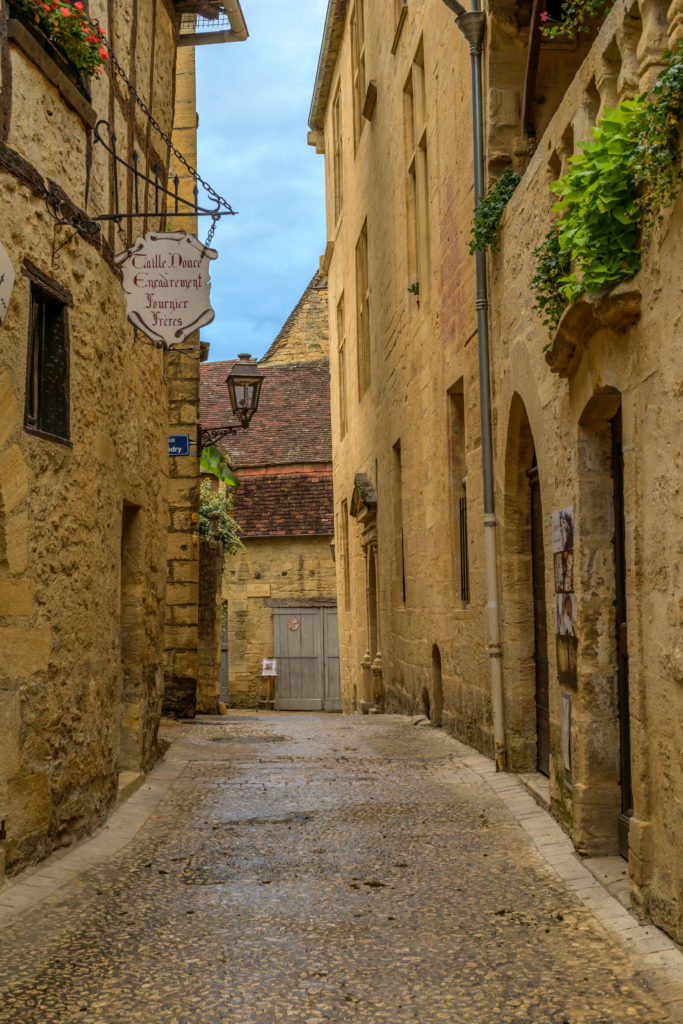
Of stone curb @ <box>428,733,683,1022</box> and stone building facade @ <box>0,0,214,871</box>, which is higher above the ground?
stone building facade @ <box>0,0,214,871</box>

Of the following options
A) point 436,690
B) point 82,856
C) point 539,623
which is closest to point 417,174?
point 436,690

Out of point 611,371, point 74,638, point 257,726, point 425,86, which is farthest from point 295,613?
point 611,371

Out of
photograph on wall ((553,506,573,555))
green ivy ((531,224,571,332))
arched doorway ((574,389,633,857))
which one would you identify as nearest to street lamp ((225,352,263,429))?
photograph on wall ((553,506,573,555))

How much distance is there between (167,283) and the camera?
6277 mm

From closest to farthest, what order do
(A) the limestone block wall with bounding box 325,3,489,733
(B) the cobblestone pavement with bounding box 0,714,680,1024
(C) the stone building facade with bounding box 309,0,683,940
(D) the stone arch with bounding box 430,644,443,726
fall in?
(B) the cobblestone pavement with bounding box 0,714,680,1024, (C) the stone building facade with bounding box 309,0,683,940, (A) the limestone block wall with bounding box 325,3,489,733, (D) the stone arch with bounding box 430,644,443,726

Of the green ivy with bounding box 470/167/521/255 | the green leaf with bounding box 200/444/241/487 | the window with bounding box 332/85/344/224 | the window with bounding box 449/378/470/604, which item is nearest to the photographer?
the green ivy with bounding box 470/167/521/255

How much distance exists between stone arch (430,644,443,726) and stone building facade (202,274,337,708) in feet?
34.0

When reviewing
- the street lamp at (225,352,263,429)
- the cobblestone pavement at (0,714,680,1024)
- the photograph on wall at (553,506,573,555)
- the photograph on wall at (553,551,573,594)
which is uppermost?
the street lamp at (225,352,263,429)

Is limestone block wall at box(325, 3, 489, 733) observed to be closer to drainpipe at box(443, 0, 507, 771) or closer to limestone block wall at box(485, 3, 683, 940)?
drainpipe at box(443, 0, 507, 771)

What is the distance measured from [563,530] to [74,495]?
2.46m

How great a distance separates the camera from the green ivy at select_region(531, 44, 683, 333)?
360cm

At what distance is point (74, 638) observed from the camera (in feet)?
18.7

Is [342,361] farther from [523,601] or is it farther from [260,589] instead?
[523,601]

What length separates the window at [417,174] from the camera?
10688mm
